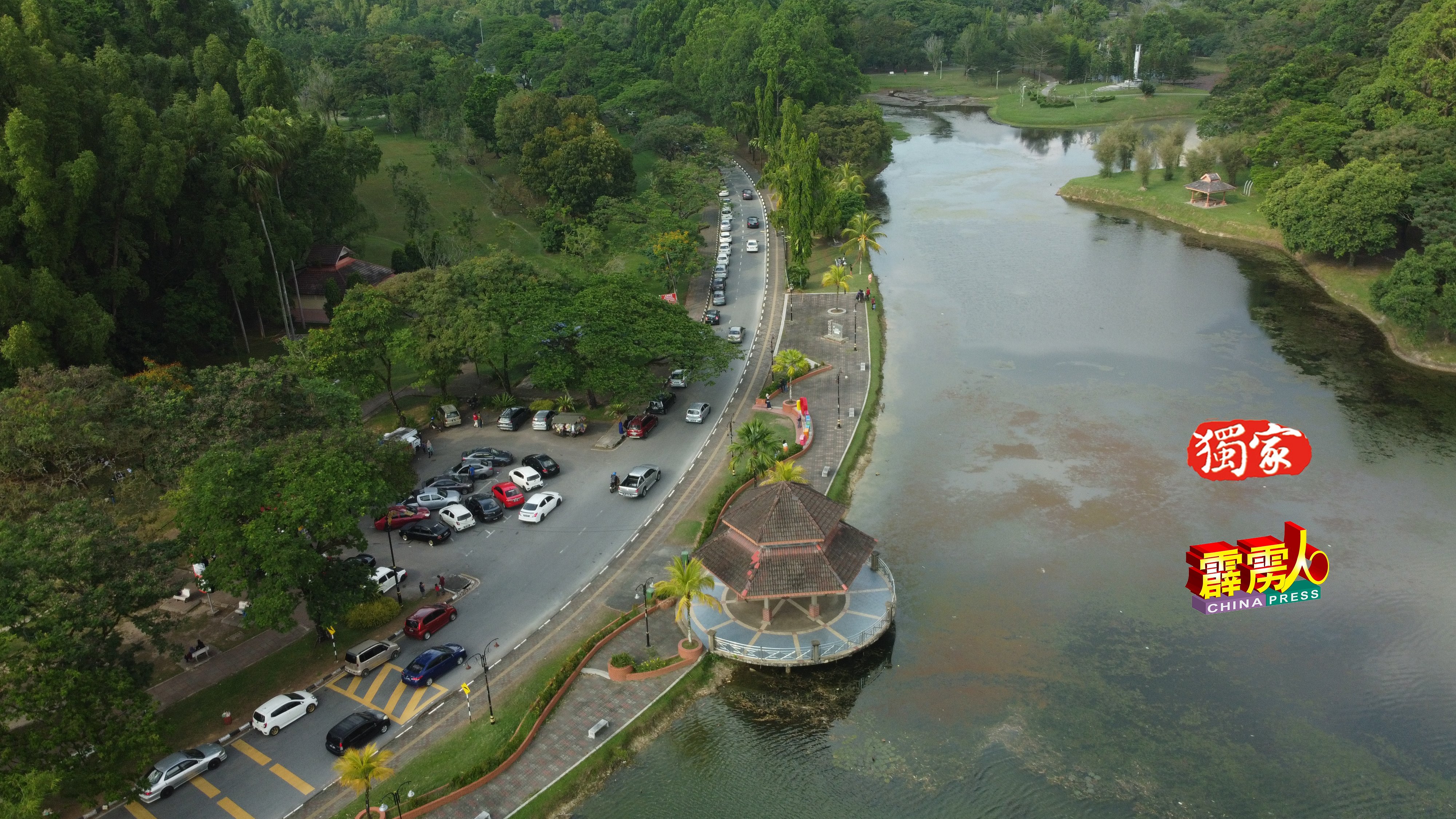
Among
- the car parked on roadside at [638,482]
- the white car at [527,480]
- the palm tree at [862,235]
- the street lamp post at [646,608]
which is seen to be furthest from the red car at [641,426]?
the palm tree at [862,235]

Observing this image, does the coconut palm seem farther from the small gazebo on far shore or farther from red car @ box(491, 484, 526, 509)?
red car @ box(491, 484, 526, 509)

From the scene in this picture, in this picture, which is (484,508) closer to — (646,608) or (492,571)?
(492,571)

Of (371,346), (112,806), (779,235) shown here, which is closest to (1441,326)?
(779,235)

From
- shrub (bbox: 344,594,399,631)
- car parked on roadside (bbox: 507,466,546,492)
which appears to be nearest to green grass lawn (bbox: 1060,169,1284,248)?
car parked on roadside (bbox: 507,466,546,492)

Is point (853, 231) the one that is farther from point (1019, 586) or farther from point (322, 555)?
point (322, 555)

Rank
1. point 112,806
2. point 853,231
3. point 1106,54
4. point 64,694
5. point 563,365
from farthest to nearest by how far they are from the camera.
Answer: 1. point 1106,54
2. point 853,231
3. point 563,365
4. point 112,806
5. point 64,694
